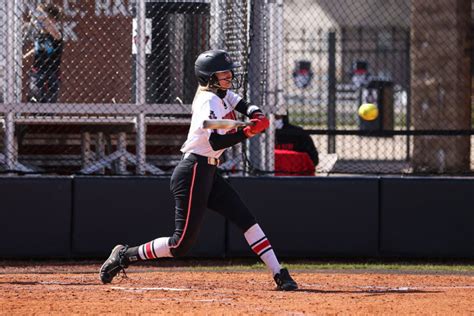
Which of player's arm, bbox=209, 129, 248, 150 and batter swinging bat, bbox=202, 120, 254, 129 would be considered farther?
player's arm, bbox=209, 129, 248, 150

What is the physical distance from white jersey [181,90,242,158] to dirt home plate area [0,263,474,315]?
112cm

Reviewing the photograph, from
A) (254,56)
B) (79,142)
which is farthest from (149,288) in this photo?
(79,142)

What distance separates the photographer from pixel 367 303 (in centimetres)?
776

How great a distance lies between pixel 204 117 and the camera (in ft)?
26.9

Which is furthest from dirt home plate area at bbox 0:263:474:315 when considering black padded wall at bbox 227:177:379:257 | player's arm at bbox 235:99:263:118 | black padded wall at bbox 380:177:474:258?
player's arm at bbox 235:99:263:118

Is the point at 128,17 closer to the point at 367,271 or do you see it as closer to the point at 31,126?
the point at 31,126

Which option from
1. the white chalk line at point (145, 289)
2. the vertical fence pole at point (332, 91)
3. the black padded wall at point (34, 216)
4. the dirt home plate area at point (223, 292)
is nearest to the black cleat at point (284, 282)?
the dirt home plate area at point (223, 292)

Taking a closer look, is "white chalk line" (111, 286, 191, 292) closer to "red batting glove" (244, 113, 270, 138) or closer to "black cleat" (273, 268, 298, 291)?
"black cleat" (273, 268, 298, 291)

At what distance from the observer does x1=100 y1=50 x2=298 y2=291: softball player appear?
325 inches

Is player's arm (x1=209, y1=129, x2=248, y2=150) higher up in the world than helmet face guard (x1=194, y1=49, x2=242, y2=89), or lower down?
lower down

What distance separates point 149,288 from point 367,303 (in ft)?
6.18

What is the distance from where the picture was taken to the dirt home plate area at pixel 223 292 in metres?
7.40

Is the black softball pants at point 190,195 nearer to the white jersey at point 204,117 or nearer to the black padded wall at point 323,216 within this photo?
the white jersey at point 204,117

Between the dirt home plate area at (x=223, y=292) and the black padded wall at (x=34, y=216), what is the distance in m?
0.30
